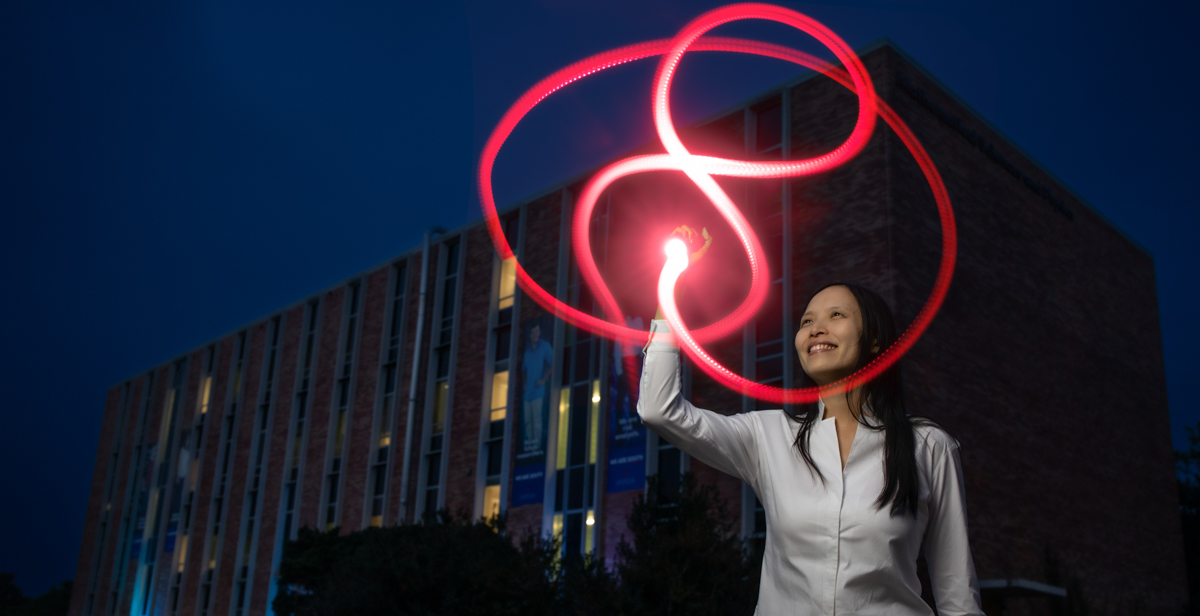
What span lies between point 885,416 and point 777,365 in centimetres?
2079

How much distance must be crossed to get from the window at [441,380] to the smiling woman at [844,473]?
30.5 metres

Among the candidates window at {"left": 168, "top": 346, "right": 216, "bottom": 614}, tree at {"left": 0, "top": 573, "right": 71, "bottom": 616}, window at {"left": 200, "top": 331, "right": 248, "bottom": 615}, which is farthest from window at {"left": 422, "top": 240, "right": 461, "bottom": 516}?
tree at {"left": 0, "top": 573, "right": 71, "bottom": 616}

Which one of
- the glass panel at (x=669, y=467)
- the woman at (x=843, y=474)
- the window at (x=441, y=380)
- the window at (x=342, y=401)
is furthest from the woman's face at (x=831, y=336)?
the window at (x=342, y=401)

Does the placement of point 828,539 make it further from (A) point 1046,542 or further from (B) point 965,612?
(A) point 1046,542

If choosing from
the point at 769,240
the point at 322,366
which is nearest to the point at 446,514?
the point at 769,240

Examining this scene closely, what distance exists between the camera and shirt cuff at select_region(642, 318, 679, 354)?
108 inches

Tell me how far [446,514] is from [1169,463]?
24603 millimetres

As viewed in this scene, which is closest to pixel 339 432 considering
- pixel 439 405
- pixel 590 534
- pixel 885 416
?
pixel 439 405

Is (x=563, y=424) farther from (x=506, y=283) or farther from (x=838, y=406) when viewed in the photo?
(x=838, y=406)

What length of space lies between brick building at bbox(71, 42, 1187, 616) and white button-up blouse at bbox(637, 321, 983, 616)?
18717 mm

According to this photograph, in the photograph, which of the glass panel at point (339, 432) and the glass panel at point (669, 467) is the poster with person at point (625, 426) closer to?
the glass panel at point (669, 467)

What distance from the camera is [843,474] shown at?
262 cm

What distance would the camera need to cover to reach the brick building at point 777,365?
22.5 metres

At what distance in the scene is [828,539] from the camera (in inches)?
98.4
